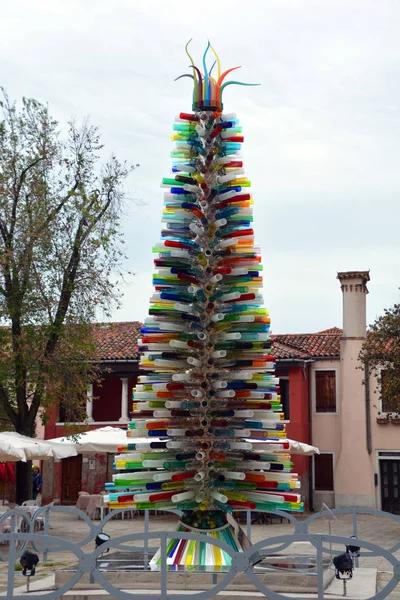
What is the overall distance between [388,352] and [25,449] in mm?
10455

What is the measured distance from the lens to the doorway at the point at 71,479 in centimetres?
3259

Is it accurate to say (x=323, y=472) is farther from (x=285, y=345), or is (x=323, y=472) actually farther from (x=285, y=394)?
(x=285, y=345)

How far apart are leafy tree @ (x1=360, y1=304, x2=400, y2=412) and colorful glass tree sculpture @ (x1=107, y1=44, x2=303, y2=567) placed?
511 inches

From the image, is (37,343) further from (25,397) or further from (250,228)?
(250,228)

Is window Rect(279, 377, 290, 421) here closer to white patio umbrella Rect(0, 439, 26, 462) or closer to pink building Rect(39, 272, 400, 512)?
pink building Rect(39, 272, 400, 512)

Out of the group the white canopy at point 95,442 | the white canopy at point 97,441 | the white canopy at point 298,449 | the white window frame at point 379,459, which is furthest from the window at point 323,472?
the white canopy at point 95,442

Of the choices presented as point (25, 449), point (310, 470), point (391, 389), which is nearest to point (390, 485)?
point (310, 470)

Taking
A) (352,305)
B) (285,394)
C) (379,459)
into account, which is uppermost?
(352,305)

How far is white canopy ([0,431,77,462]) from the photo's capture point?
17172mm

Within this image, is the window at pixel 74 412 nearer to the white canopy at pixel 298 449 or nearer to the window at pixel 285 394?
the white canopy at pixel 298 449

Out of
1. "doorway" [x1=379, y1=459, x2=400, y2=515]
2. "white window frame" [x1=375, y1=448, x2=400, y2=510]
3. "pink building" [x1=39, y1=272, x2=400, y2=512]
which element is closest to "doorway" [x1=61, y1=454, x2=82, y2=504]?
"pink building" [x1=39, y1=272, x2=400, y2=512]

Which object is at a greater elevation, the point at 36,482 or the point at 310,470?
the point at 310,470

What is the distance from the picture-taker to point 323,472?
32.3 meters

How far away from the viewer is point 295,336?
3578 cm
